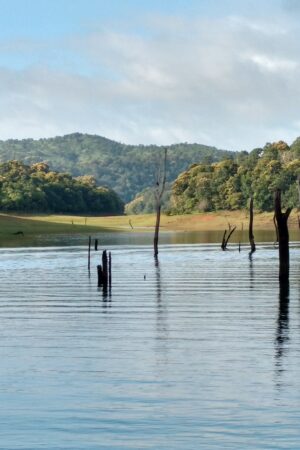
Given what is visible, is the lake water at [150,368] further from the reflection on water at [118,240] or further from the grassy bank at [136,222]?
the grassy bank at [136,222]

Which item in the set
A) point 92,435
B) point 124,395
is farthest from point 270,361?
point 92,435

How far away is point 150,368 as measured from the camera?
77.8 ft

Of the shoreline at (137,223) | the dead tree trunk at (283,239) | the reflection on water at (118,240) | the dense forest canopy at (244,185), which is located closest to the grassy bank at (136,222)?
the shoreline at (137,223)

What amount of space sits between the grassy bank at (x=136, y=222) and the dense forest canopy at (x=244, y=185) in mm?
3490

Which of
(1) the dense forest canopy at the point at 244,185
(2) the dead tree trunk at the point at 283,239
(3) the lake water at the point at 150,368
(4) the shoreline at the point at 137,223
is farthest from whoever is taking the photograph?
(1) the dense forest canopy at the point at 244,185

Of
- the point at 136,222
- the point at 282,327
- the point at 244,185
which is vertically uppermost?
the point at 244,185

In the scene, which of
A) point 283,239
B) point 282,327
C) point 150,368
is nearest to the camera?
point 150,368

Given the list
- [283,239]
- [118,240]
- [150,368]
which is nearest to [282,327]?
[150,368]

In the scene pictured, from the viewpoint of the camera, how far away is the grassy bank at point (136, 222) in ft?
494

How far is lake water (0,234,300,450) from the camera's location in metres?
17.8

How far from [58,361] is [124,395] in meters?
4.45

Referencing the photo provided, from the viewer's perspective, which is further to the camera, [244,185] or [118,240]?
[244,185]

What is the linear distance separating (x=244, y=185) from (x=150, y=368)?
165861mm

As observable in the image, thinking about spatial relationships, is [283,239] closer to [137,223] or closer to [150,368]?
[150,368]
